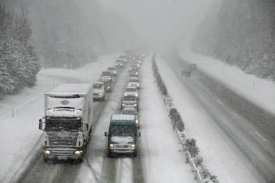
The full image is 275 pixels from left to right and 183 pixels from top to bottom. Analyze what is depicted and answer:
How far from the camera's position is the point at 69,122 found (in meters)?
20.6

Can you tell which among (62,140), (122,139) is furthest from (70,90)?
(122,139)

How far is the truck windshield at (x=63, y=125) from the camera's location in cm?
2041

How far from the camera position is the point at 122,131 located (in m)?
22.3

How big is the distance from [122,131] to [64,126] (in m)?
3.65

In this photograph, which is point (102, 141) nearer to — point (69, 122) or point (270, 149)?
point (69, 122)

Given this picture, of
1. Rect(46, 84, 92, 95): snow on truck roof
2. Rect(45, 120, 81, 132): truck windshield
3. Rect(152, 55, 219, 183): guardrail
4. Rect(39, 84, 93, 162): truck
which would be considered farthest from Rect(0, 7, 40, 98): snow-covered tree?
Rect(45, 120, 81, 132): truck windshield

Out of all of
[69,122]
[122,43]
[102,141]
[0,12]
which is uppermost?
[0,12]

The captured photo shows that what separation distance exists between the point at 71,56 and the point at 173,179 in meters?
72.1

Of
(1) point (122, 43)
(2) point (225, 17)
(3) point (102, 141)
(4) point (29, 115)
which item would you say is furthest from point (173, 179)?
(1) point (122, 43)

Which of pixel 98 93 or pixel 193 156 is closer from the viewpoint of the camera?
pixel 193 156

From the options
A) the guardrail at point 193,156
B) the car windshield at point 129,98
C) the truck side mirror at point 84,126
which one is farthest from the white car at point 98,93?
the truck side mirror at point 84,126

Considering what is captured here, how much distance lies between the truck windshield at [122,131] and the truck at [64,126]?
1.74 metres

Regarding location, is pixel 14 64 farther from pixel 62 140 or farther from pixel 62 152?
pixel 62 152

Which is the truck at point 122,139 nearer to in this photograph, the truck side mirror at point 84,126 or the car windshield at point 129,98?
the truck side mirror at point 84,126
